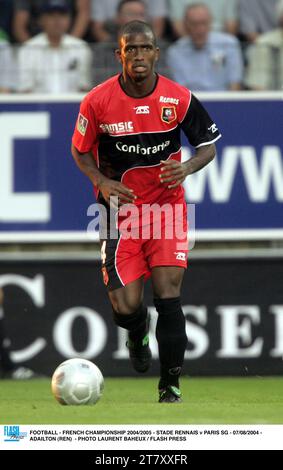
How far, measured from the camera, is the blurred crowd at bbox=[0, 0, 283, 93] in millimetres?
12906

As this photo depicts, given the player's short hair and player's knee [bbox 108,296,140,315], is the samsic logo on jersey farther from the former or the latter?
player's knee [bbox 108,296,140,315]

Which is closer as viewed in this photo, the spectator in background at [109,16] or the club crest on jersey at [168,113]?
the club crest on jersey at [168,113]

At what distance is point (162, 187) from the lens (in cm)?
920

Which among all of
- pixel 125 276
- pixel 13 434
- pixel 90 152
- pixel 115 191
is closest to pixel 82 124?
pixel 90 152

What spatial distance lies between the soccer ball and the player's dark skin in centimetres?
58

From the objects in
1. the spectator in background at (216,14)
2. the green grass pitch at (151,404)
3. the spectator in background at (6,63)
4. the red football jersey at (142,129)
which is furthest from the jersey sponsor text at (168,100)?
the spectator in background at (216,14)

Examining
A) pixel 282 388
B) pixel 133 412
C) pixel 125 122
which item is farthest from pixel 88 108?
pixel 282 388

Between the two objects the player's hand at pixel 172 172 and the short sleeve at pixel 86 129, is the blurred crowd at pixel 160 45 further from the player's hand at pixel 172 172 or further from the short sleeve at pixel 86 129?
the player's hand at pixel 172 172

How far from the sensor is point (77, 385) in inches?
348

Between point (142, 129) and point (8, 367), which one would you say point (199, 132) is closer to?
point (142, 129)

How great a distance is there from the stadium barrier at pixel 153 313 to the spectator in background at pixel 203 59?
1.81 metres

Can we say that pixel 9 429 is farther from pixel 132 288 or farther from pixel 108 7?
pixel 108 7

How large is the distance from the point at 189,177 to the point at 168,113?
3.82 m

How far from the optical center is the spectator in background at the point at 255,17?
13656 millimetres
